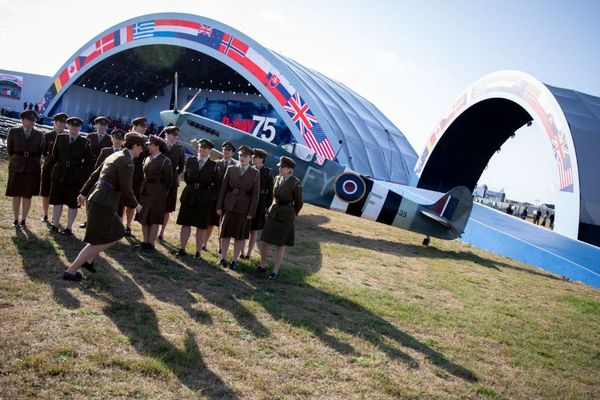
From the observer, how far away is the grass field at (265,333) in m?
3.49

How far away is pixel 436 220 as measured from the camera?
1216 cm

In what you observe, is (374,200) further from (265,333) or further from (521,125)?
(521,125)

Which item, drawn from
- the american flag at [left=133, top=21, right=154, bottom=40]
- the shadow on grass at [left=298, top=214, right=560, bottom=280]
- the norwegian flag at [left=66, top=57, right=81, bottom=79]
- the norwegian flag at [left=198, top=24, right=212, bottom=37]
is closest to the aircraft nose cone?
the shadow on grass at [left=298, top=214, right=560, bottom=280]

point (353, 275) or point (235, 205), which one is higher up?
point (235, 205)

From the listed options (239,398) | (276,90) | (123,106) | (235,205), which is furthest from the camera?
(123,106)

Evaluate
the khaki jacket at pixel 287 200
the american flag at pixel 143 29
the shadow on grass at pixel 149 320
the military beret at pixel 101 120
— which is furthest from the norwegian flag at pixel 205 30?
the shadow on grass at pixel 149 320

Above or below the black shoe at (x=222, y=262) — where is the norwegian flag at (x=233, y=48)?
above

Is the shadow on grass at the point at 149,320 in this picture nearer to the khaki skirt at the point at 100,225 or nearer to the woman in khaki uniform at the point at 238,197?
the khaki skirt at the point at 100,225

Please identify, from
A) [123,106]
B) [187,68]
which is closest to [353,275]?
[187,68]

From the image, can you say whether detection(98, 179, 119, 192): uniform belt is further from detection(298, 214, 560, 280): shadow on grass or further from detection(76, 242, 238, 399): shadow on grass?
detection(298, 214, 560, 280): shadow on grass

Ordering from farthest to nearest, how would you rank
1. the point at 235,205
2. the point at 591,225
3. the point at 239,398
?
the point at 591,225 → the point at 235,205 → the point at 239,398

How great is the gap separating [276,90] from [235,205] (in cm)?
1663

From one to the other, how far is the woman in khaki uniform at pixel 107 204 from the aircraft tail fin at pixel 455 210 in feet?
29.1

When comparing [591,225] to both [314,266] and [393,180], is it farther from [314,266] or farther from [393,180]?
[393,180]
